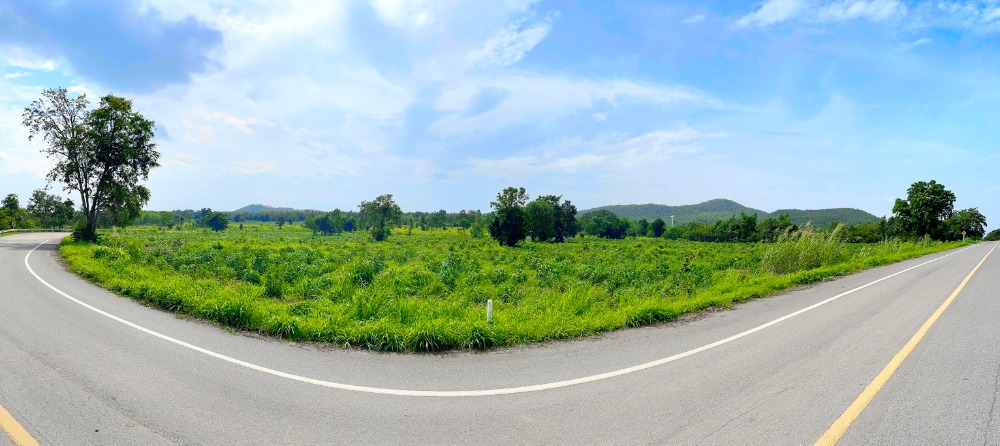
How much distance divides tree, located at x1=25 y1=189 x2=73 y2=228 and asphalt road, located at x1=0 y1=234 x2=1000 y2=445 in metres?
92.0

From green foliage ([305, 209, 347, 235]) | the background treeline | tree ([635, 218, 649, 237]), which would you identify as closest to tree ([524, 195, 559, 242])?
the background treeline

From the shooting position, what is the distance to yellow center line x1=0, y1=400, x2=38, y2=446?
385 cm

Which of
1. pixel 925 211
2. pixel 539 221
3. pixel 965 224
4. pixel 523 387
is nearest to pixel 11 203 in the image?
pixel 539 221

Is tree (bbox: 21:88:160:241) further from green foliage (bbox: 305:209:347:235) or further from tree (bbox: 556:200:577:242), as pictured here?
green foliage (bbox: 305:209:347:235)

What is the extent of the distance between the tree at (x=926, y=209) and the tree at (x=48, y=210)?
134386 millimetres

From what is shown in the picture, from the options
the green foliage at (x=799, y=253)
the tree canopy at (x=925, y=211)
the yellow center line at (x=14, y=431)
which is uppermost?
the tree canopy at (x=925, y=211)

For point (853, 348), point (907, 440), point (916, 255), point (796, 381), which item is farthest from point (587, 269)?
point (916, 255)

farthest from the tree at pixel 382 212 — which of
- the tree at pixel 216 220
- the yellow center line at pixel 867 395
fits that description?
the yellow center line at pixel 867 395

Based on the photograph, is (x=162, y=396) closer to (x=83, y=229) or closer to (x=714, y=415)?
(x=714, y=415)

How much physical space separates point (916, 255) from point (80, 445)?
4300cm

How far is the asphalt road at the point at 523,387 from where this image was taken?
154 inches

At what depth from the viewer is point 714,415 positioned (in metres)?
4.14

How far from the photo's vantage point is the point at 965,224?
75.7 m

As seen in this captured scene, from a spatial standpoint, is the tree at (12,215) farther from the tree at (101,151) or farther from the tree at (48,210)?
the tree at (101,151)
